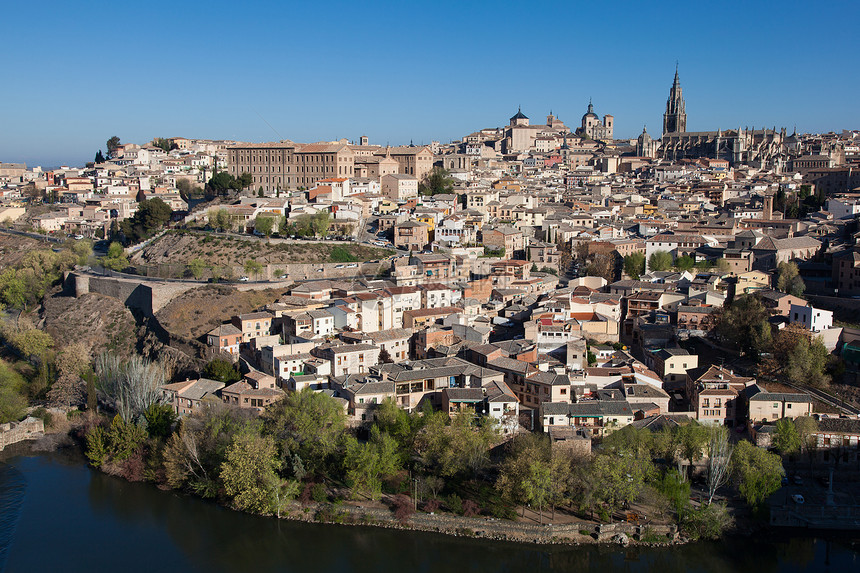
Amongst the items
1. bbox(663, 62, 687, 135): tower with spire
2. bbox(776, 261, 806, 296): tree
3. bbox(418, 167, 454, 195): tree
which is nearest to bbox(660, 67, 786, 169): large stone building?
bbox(663, 62, 687, 135): tower with spire

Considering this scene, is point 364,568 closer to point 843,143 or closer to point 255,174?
point 255,174

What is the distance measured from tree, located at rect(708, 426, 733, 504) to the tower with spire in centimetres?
3660

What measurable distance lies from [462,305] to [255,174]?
44.4 ft

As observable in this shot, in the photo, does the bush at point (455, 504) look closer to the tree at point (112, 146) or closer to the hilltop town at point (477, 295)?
the hilltop town at point (477, 295)

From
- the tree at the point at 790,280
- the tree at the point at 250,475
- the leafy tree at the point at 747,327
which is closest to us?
the tree at the point at 250,475

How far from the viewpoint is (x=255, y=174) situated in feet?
86.8

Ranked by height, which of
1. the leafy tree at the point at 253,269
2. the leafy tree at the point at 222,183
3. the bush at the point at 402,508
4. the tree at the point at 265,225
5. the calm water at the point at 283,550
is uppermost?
the leafy tree at the point at 222,183

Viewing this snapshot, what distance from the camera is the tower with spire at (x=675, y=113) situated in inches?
1734

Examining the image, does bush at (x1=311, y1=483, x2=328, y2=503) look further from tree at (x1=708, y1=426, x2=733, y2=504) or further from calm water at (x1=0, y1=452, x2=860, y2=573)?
tree at (x1=708, y1=426, x2=733, y2=504)

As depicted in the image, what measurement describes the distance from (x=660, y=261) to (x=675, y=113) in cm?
2896

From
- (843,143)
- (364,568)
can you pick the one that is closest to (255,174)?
(364,568)

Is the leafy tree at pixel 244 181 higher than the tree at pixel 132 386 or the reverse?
higher

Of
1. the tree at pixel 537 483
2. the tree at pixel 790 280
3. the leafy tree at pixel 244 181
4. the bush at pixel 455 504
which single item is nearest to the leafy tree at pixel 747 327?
the tree at pixel 790 280

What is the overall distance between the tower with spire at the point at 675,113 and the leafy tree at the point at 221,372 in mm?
36365
